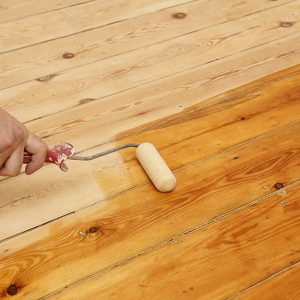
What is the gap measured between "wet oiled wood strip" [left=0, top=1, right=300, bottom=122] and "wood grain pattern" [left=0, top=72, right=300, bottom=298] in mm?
351

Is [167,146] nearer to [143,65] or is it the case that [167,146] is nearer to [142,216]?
[142,216]

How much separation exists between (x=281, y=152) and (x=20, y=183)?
75cm

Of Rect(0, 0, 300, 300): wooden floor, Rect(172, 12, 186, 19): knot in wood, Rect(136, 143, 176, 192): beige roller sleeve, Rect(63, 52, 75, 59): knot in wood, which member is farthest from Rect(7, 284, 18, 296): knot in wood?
Rect(172, 12, 186, 19): knot in wood

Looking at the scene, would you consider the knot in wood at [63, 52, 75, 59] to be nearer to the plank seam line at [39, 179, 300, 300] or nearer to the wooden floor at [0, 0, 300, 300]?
the wooden floor at [0, 0, 300, 300]

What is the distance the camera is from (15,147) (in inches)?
38.4

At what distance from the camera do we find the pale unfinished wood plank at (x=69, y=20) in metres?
1.80

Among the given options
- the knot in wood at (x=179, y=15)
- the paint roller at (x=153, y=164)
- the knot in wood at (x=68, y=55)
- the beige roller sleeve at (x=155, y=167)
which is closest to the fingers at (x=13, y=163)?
the paint roller at (x=153, y=164)

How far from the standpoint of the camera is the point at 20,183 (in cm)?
132

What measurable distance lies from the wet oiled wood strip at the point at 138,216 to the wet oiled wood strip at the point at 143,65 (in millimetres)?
348

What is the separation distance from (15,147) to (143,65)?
0.82 metres

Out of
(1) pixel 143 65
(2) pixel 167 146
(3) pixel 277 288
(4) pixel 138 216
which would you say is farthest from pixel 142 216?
(1) pixel 143 65

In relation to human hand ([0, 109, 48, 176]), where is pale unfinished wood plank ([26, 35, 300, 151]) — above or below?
below

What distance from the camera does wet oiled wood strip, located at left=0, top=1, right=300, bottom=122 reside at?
1555 mm

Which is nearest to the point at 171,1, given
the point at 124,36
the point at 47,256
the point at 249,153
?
the point at 124,36
